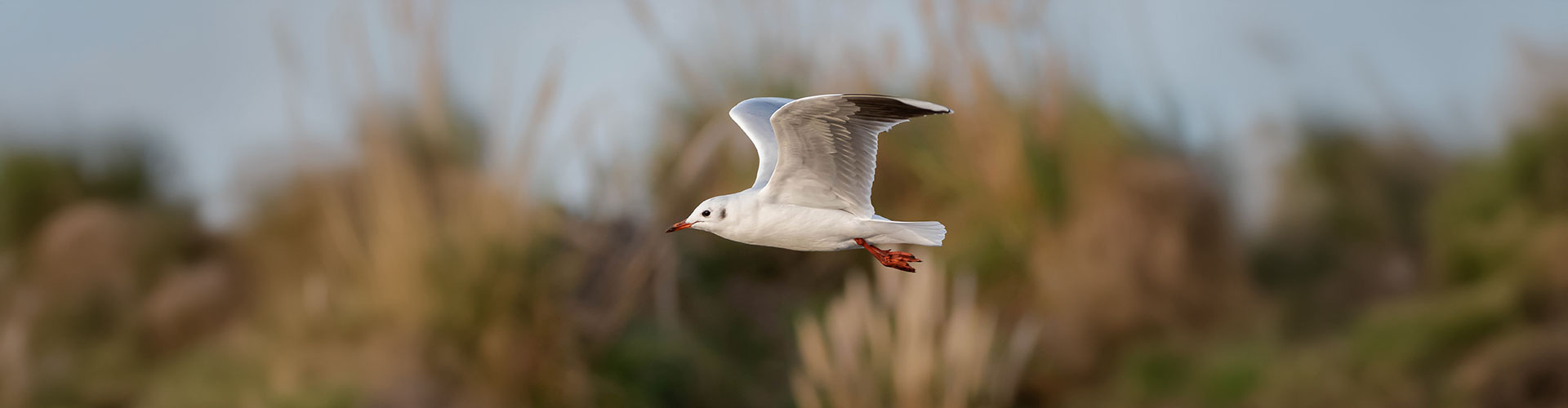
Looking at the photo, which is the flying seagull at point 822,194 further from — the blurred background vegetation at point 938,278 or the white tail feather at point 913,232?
the blurred background vegetation at point 938,278

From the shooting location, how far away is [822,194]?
1464 millimetres

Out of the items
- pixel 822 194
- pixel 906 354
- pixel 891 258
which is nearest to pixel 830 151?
pixel 822 194

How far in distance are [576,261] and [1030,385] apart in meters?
1.21

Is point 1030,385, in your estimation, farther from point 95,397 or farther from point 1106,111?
point 95,397

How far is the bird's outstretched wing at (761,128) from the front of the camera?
5.40ft

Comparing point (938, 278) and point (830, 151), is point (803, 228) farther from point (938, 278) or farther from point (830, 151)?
point (938, 278)

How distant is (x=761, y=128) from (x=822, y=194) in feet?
1.06

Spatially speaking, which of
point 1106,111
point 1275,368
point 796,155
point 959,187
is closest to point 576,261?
point 959,187

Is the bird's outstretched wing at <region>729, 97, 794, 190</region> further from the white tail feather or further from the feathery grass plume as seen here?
the feathery grass plume

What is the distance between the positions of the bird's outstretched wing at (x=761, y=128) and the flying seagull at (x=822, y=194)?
0.11 meters

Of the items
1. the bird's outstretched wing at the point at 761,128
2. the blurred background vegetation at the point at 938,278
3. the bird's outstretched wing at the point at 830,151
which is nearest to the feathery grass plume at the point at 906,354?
the blurred background vegetation at the point at 938,278

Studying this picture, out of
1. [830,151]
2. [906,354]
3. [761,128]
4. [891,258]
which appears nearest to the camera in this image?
[891,258]

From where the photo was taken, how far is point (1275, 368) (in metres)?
3.29

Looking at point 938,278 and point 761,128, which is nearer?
point 761,128
